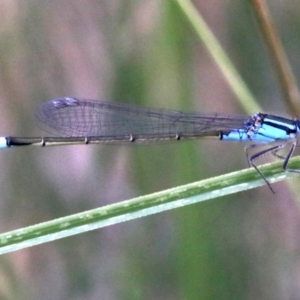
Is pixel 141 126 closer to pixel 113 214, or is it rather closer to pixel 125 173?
pixel 125 173

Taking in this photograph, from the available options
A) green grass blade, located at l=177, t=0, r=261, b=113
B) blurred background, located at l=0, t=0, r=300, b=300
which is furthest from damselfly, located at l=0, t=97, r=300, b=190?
green grass blade, located at l=177, t=0, r=261, b=113

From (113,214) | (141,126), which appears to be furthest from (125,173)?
(113,214)

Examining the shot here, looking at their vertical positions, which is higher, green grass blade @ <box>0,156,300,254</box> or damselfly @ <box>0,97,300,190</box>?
damselfly @ <box>0,97,300,190</box>

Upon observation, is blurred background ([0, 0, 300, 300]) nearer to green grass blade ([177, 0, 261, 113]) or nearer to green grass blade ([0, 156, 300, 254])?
green grass blade ([177, 0, 261, 113])

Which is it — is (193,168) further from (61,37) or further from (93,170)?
(61,37)

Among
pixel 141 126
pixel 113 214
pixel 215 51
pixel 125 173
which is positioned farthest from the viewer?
pixel 125 173

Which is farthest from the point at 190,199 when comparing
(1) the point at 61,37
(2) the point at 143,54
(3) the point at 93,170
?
(1) the point at 61,37
